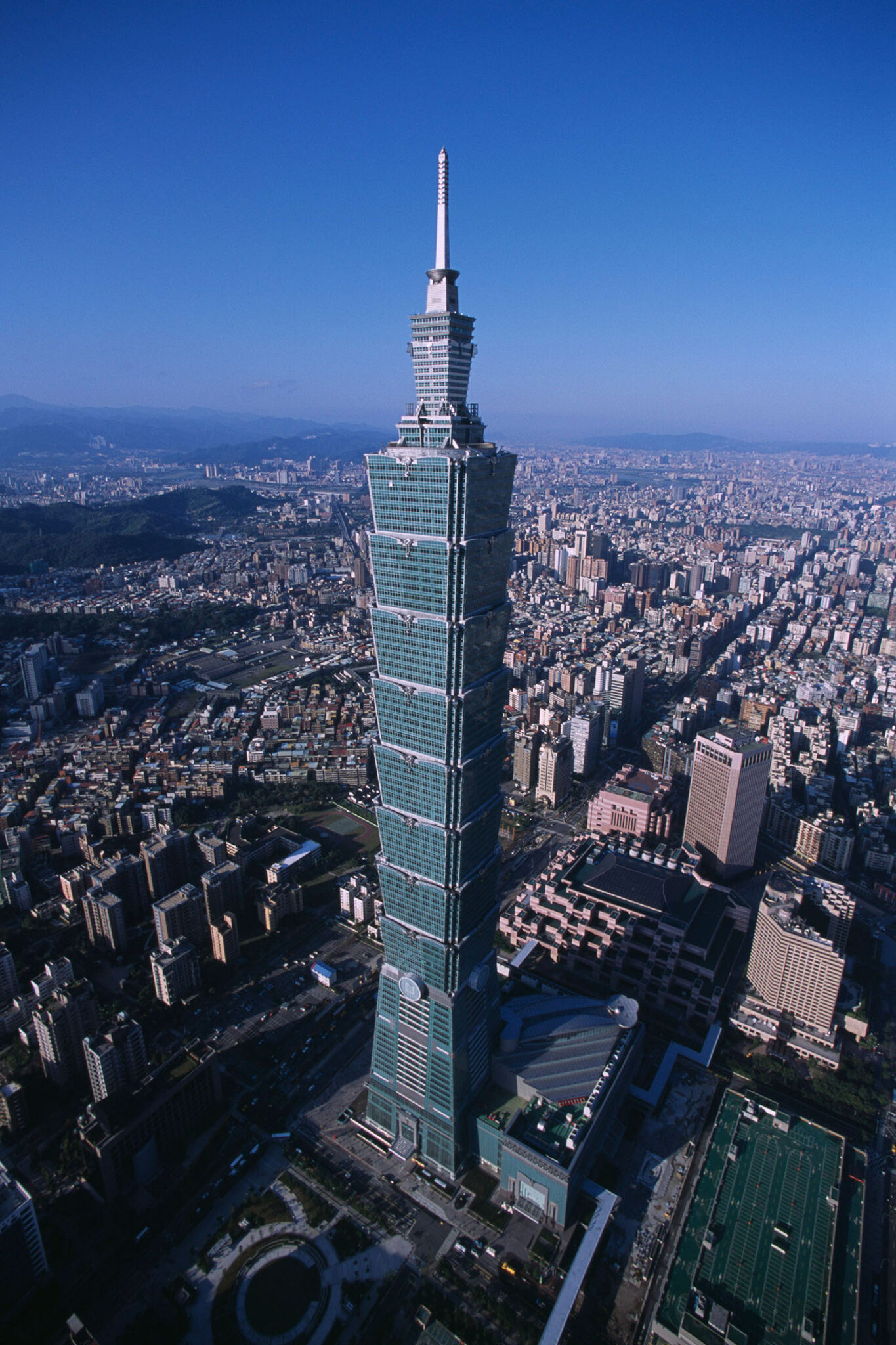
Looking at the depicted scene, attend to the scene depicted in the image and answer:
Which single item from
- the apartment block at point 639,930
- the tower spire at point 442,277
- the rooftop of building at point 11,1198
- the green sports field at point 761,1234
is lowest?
the green sports field at point 761,1234

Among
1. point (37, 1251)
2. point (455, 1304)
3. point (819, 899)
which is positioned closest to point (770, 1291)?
point (455, 1304)

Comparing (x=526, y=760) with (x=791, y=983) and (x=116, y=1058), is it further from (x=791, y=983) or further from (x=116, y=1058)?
(x=116, y=1058)

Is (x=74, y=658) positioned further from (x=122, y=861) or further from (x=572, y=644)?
(x=572, y=644)

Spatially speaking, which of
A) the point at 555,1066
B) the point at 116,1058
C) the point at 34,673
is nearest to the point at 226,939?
the point at 116,1058

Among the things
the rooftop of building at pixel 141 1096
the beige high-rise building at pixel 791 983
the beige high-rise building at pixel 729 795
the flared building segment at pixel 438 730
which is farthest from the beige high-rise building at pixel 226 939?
the beige high-rise building at pixel 729 795

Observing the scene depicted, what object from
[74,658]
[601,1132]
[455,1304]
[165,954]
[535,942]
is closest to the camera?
[455,1304]

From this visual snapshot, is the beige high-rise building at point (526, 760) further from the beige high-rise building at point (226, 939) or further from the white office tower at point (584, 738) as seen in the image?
the beige high-rise building at point (226, 939)

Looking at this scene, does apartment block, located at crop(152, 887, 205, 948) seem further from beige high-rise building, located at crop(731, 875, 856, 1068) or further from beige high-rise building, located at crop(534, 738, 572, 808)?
beige high-rise building, located at crop(731, 875, 856, 1068)
